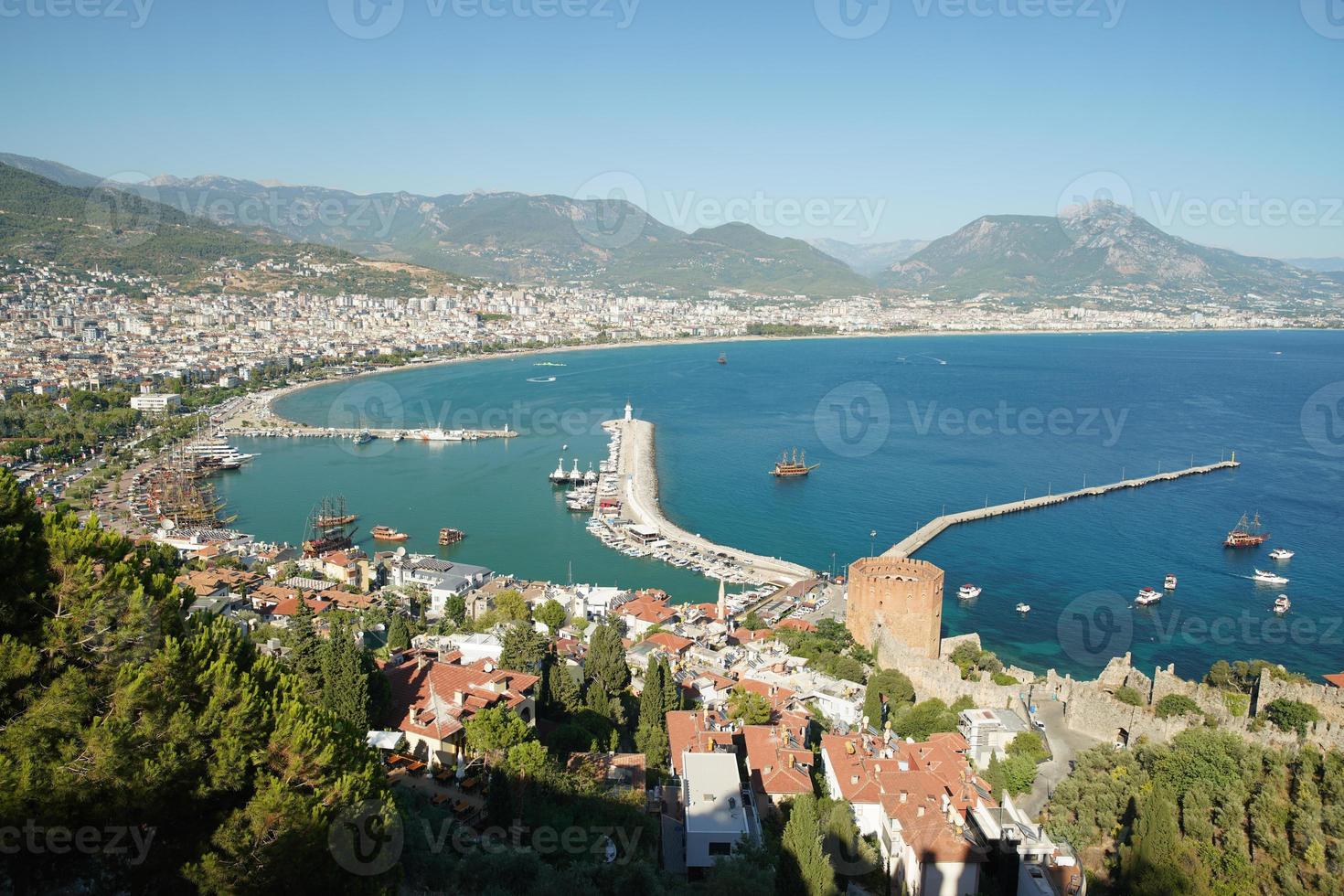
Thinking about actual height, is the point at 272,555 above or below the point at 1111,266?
below

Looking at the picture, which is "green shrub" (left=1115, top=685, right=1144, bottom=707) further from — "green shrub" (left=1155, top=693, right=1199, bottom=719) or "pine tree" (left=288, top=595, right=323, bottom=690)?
"pine tree" (left=288, top=595, right=323, bottom=690)

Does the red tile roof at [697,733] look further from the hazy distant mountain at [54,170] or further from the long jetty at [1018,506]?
the hazy distant mountain at [54,170]

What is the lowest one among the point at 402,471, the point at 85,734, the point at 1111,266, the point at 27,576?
the point at 402,471

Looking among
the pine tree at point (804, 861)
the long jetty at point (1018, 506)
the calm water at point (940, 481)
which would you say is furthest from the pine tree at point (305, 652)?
the long jetty at point (1018, 506)

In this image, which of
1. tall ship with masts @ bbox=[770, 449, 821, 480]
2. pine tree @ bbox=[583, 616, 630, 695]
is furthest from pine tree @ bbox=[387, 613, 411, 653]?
tall ship with masts @ bbox=[770, 449, 821, 480]

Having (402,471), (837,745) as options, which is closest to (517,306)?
(402,471)

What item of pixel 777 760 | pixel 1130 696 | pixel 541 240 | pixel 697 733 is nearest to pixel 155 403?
pixel 697 733

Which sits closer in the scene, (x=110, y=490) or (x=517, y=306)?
(x=110, y=490)

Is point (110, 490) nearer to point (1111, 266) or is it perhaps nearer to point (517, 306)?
point (517, 306)
